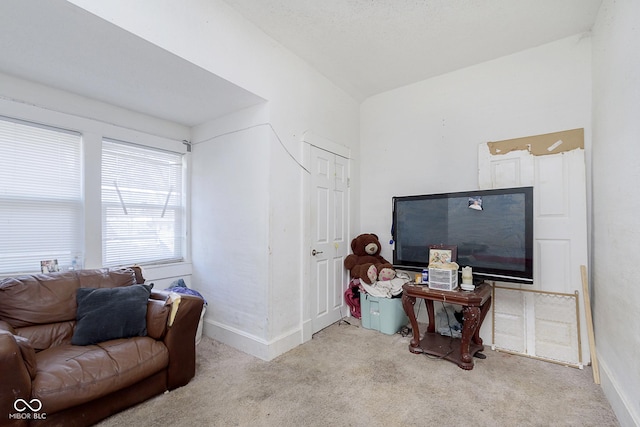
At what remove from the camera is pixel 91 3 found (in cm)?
158

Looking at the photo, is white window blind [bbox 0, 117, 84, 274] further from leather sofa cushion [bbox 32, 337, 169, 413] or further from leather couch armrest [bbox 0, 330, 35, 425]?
leather couch armrest [bbox 0, 330, 35, 425]

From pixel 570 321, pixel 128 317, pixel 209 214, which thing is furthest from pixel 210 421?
pixel 570 321

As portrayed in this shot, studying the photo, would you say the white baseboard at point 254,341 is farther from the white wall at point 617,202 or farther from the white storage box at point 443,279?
the white wall at point 617,202

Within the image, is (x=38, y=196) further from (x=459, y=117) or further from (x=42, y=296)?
(x=459, y=117)

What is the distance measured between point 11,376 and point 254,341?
63.0 inches

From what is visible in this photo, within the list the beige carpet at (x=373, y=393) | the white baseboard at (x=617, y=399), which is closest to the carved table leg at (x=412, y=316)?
the beige carpet at (x=373, y=393)

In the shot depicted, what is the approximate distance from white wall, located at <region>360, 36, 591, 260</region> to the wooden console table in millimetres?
1058

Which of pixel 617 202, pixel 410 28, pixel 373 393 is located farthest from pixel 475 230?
pixel 410 28

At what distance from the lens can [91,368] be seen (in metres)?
1.69

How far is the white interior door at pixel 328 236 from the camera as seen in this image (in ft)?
10.4

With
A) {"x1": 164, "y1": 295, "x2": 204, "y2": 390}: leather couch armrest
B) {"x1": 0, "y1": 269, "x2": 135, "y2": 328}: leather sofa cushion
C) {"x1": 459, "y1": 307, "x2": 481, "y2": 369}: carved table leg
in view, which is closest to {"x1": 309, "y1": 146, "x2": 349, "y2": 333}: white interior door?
{"x1": 164, "y1": 295, "x2": 204, "y2": 390}: leather couch armrest

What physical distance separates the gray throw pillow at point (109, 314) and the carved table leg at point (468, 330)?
2499mm

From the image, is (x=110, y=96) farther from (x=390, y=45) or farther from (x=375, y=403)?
(x=375, y=403)

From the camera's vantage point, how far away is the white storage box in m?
2.50
